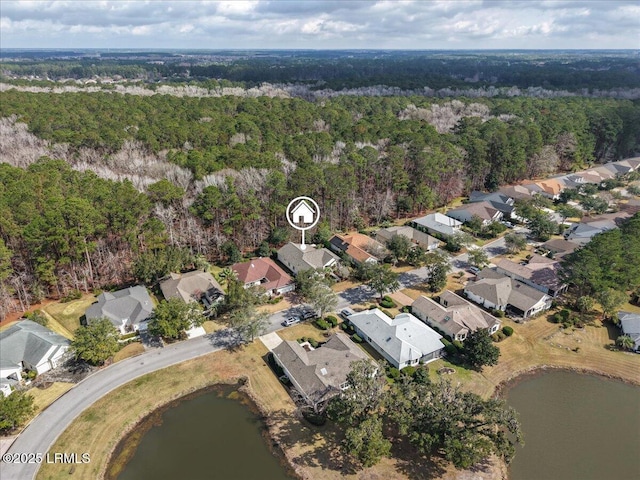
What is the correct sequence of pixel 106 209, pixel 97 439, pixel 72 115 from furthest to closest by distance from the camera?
1. pixel 72 115
2. pixel 106 209
3. pixel 97 439

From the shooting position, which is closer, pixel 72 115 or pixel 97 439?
pixel 97 439

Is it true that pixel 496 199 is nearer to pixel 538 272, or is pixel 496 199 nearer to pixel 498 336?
pixel 538 272

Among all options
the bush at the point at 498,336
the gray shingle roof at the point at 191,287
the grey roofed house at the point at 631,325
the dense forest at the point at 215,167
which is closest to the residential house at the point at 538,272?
the grey roofed house at the point at 631,325

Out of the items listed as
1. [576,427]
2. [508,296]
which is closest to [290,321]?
[508,296]

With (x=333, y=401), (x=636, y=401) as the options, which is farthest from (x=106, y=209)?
(x=636, y=401)

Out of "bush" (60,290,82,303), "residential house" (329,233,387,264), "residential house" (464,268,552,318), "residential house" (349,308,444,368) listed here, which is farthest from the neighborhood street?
"bush" (60,290,82,303)

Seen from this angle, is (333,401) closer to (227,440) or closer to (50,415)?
(227,440)
